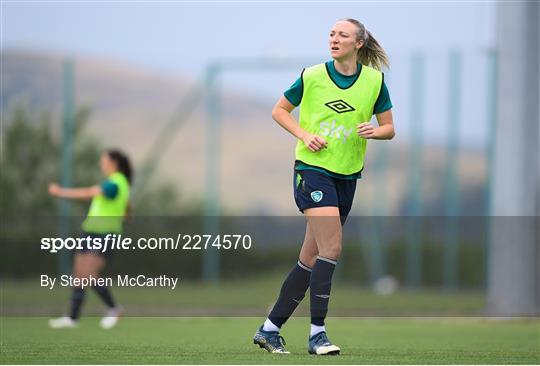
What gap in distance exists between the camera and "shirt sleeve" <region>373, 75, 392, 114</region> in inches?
283

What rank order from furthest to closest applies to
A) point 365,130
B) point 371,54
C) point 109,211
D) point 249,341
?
point 109,211 < point 249,341 < point 371,54 < point 365,130

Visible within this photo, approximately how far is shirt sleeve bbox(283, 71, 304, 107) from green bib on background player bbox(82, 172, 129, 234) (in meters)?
5.00

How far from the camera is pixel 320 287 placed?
6996 millimetres

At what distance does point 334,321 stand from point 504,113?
126 inches

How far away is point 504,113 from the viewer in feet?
45.9

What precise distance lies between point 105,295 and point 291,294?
5002 mm

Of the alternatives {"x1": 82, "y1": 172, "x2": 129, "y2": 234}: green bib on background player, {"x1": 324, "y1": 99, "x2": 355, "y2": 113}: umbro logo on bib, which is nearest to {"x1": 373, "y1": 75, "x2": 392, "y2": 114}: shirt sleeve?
{"x1": 324, "y1": 99, "x2": 355, "y2": 113}: umbro logo on bib

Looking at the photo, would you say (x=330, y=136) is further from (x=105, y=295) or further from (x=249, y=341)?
(x=105, y=295)

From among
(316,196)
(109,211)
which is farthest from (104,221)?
(316,196)

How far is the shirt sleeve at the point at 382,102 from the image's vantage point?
7.18 meters

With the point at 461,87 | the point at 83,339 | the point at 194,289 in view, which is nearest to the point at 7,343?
the point at 83,339

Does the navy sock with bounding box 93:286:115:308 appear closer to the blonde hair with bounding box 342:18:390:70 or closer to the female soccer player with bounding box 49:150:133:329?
the female soccer player with bounding box 49:150:133:329

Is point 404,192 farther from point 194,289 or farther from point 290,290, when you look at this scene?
point 290,290

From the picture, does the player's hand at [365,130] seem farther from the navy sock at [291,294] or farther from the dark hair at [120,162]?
the dark hair at [120,162]
